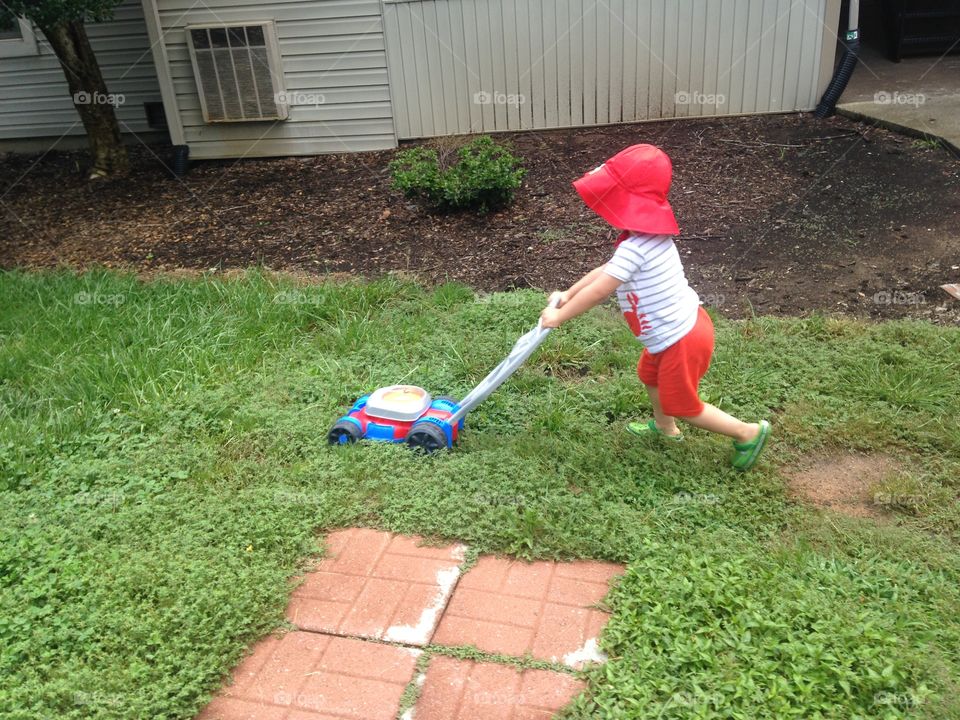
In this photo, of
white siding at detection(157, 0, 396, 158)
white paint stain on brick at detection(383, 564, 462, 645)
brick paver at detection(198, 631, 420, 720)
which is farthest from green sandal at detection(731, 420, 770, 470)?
white siding at detection(157, 0, 396, 158)

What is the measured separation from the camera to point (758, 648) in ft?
8.73

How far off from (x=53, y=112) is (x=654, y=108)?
7.07m

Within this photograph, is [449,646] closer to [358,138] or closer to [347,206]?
[347,206]

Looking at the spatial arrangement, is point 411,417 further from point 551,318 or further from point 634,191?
point 634,191

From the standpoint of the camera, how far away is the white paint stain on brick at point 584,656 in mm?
2721

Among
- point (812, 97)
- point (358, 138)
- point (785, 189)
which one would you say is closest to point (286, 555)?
point (785, 189)

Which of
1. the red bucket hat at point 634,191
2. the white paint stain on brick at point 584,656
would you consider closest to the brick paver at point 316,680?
the white paint stain on brick at point 584,656

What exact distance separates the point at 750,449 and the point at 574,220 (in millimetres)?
3362

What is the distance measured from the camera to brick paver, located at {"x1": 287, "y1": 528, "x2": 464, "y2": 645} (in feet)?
9.64

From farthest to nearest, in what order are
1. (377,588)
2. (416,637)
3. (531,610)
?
(377,588), (531,610), (416,637)

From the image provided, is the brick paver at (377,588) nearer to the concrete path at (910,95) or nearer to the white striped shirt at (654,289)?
the white striped shirt at (654,289)

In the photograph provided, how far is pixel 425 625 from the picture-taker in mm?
2920

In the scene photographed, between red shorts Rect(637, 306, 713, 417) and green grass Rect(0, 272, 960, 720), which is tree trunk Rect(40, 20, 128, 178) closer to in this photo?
green grass Rect(0, 272, 960, 720)

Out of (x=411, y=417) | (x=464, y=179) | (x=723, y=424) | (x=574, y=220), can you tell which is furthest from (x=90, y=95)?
(x=723, y=424)
